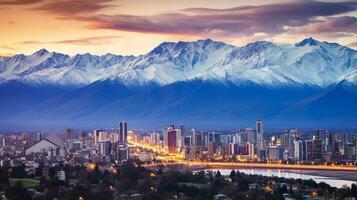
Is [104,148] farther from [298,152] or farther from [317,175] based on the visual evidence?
[317,175]

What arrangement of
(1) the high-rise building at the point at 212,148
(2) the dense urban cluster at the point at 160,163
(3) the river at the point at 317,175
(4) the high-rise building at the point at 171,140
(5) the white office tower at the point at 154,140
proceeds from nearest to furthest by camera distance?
(2) the dense urban cluster at the point at 160,163 < (3) the river at the point at 317,175 < (1) the high-rise building at the point at 212,148 < (4) the high-rise building at the point at 171,140 < (5) the white office tower at the point at 154,140

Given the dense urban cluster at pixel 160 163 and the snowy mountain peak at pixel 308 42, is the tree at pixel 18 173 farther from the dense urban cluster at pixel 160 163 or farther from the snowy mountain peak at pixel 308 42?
the snowy mountain peak at pixel 308 42

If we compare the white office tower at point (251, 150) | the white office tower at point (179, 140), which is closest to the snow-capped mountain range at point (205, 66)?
the white office tower at point (179, 140)

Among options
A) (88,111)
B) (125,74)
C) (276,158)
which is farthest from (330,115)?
(276,158)

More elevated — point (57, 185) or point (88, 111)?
point (88, 111)

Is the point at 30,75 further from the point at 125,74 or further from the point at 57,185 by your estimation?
the point at 57,185

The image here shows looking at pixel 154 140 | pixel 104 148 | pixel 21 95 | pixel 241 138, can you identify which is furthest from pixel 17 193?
pixel 21 95
